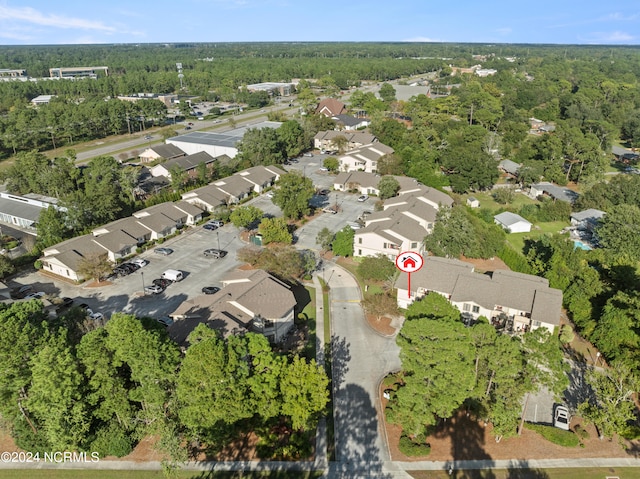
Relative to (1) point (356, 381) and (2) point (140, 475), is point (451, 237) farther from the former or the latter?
(2) point (140, 475)

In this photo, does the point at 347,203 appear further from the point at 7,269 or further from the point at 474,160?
the point at 7,269

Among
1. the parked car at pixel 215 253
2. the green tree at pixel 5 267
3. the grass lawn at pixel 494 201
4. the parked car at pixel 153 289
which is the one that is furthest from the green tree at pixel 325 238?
the green tree at pixel 5 267

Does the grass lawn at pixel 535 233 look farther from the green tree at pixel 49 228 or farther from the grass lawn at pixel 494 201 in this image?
the green tree at pixel 49 228

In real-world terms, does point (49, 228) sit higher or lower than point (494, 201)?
higher

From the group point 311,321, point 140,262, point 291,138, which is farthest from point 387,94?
point 311,321

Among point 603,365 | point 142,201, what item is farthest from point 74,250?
point 603,365
